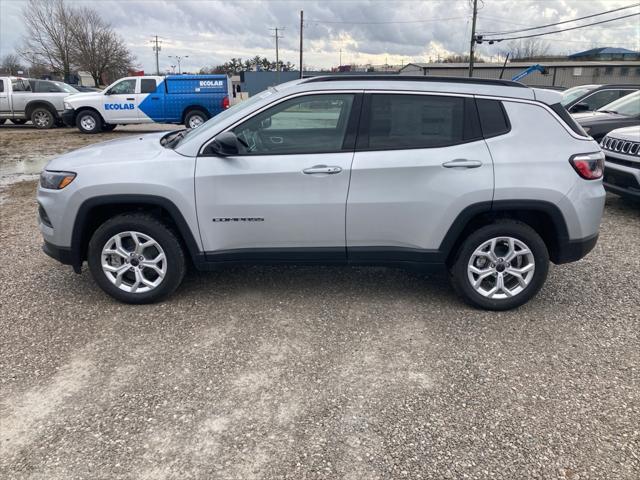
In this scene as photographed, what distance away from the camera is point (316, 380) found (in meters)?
3.05

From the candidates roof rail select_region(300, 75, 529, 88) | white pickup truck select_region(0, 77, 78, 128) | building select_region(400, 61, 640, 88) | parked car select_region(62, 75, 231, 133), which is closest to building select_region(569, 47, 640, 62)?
building select_region(400, 61, 640, 88)

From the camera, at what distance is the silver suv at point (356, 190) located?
12.0 feet

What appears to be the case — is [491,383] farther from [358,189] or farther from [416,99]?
[416,99]

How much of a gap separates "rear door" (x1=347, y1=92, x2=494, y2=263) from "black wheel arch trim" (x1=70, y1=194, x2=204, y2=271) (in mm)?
1225

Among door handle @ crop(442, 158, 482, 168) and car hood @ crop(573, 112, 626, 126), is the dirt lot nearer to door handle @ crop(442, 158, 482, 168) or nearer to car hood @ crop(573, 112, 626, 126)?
door handle @ crop(442, 158, 482, 168)

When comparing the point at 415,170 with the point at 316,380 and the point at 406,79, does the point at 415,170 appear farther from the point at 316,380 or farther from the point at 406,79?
the point at 316,380

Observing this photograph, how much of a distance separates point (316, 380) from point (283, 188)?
143 centimetres

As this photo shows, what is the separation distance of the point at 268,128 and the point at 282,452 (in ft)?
7.94

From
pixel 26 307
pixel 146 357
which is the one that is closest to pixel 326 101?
Answer: pixel 146 357

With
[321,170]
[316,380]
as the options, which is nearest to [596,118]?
[321,170]

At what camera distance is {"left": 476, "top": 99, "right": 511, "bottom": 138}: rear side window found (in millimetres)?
3709

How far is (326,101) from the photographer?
379cm

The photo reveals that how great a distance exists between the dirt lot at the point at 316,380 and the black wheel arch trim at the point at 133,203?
0.46 metres

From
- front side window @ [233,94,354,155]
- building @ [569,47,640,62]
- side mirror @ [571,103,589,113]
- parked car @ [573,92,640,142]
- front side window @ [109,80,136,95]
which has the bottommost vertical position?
front side window @ [233,94,354,155]
